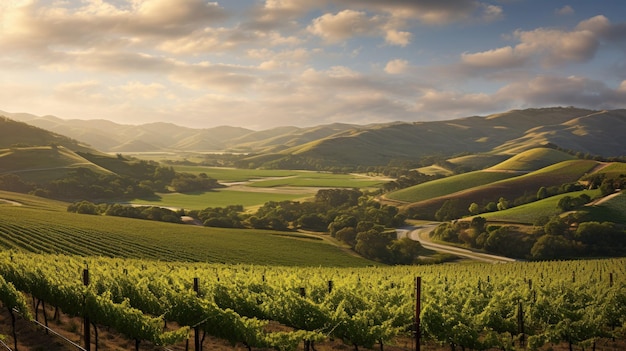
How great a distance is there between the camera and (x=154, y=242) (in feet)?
284

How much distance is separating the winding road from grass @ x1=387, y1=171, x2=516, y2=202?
37.1 meters

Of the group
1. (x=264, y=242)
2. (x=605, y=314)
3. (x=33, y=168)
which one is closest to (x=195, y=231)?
(x=264, y=242)

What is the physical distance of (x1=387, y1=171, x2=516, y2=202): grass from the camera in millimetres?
179125

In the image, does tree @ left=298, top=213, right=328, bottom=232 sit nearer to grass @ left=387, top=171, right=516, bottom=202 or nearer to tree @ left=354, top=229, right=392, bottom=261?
tree @ left=354, top=229, right=392, bottom=261

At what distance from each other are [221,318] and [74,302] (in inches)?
355

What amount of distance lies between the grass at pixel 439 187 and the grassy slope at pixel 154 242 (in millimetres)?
77962

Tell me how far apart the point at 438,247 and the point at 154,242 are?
6610 centimetres

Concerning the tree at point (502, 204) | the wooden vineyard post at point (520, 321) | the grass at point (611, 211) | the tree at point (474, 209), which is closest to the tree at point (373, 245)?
the tree at point (474, 209)

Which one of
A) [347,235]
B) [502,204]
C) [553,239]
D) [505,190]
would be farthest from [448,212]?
[347,235]

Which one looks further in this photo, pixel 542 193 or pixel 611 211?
pixel 542 193

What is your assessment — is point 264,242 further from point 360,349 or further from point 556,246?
point 360,349

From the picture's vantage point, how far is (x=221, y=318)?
21.3m

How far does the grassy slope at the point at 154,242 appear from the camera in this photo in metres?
73.8

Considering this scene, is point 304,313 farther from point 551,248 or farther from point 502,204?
point 502,204
